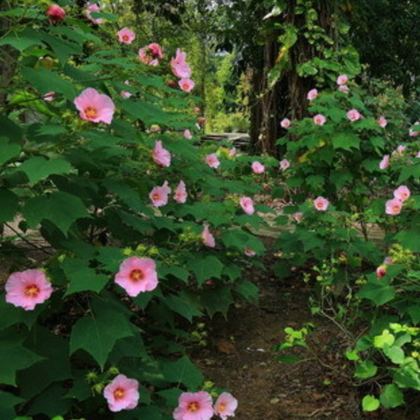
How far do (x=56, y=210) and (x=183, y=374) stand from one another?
0.68 meters

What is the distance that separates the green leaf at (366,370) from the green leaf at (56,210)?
3.53ft

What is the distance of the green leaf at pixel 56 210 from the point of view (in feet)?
4.57

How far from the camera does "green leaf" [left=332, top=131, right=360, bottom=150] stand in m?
3.11

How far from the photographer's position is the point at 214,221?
2.35 metres

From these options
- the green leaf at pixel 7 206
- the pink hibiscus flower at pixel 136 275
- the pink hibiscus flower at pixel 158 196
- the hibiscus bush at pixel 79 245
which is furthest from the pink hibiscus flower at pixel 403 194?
the green leaf at pixel 7 206

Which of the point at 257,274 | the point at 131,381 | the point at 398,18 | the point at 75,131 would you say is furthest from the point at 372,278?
the point at 398,18

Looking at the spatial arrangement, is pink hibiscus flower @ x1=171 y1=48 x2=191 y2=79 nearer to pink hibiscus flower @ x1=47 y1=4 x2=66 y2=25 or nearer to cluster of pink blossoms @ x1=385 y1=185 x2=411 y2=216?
pink hibiscus flower @ x1=47 y1=4 x2=66 y2=25

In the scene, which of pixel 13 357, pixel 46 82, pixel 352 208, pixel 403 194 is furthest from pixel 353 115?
pixel 13 357

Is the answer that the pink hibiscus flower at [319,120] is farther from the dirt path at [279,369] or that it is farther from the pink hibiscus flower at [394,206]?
the dirt path at [279,369]

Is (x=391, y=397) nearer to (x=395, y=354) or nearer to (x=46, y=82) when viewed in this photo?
(x=395, y=354)

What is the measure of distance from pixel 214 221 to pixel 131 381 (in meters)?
0.98

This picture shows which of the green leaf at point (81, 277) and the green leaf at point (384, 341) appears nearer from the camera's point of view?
the green leaf at point (81, 277)

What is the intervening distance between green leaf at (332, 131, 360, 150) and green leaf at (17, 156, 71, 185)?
6.67 feet

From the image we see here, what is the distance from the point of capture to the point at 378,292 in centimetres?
201
